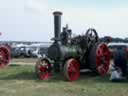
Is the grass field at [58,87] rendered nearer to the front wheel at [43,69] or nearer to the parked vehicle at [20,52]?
the front wheel at [43,69]

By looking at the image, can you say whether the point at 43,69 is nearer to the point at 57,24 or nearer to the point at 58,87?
the point at 57,24

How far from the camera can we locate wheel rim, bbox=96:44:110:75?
14853 mm

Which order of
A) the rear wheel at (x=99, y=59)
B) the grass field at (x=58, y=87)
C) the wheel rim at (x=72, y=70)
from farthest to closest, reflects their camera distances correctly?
1. the rear wheel at (x=99, y=59)
2. the wheel rim at (x=72, y=70)
3. the grass field at (x=58, y=87)

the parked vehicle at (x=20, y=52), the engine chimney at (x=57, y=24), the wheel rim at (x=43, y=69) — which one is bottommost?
the parked vehicle at (x=20, y=52)

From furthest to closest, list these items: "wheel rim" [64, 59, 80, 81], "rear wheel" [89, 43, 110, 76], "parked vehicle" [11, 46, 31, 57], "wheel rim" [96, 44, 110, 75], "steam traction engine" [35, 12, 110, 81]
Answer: "parked vehicle" [11, 46, 31, 57] → "wheel rim" [96, 44, 110, 75] → "rear wheel" [89, 43, 110, 76] → "steam traction engine" [35, 12, 110, 81] → "wheel rim" [64, 59, 80, 81]

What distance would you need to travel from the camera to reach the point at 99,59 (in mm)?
14945

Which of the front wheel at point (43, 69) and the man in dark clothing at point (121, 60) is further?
the man in dark clothing at point (121, 60)

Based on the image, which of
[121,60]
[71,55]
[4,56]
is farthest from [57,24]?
[4,56]

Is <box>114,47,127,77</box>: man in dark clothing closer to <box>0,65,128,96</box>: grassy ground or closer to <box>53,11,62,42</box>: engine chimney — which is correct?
<box>0,65,128,96</box>: grassy ground

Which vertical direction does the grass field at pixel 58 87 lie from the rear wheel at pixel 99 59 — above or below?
below

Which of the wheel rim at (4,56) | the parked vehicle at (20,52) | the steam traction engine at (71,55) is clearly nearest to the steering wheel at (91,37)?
the steam traction engine at (71,55)

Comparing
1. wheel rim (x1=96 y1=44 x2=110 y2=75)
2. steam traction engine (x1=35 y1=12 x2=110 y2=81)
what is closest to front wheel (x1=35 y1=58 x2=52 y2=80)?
steam traction engine (x1=35 y1=12 x2=110 y2=81)

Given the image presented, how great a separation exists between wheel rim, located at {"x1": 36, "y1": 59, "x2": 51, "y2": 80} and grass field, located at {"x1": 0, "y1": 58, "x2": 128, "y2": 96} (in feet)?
0.73

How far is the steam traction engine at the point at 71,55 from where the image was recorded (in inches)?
545
